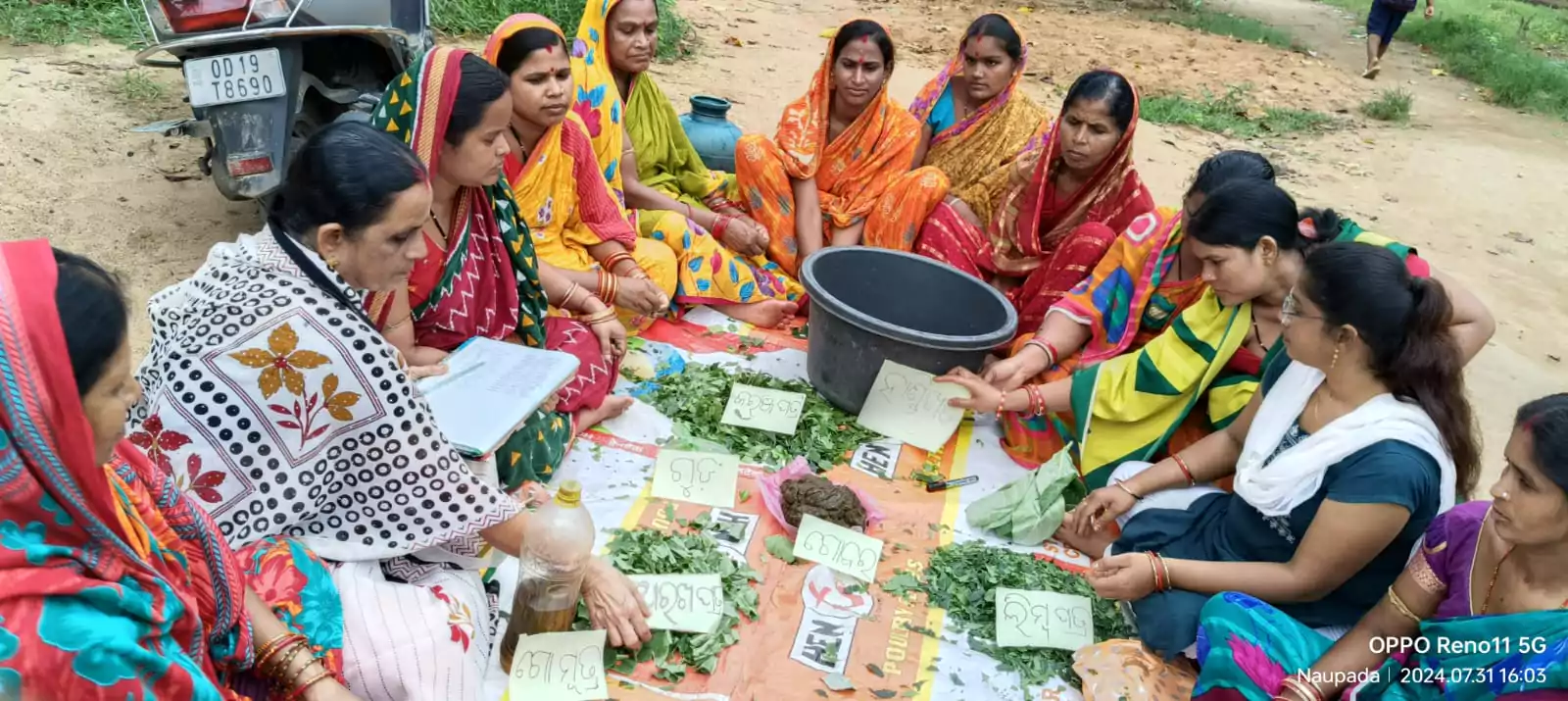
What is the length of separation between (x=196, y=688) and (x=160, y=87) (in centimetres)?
497

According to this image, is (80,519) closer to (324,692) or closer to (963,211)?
(324,692)

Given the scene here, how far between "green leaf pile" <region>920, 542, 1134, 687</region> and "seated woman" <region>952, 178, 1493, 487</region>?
1.85ft

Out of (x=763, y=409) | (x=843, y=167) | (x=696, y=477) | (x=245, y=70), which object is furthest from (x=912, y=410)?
(x=245, y=70)

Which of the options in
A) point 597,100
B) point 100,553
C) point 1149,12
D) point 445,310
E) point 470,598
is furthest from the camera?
point 1149,12

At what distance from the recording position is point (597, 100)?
13.1ft

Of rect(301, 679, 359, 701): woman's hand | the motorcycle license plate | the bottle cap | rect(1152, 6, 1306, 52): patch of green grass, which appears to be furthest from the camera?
rect(1152, 6, 1306, 52): patch of green grass

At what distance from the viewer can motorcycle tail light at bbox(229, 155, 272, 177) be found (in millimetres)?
3816

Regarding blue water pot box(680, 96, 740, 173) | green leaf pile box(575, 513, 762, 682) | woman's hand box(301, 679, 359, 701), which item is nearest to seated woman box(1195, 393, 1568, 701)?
green leaf pile box(575, 513, 762, 682)

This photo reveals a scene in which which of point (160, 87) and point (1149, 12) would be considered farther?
point (1149, 12)

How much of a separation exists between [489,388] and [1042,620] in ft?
4.94

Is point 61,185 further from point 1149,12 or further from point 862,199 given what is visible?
point 1149,12

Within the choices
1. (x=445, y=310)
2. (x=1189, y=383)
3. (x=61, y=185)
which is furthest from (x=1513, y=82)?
(x=61, y=185)

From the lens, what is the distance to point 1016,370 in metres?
3.42

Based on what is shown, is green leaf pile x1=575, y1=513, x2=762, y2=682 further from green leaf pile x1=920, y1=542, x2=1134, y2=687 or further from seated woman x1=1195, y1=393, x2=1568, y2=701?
seated woman x1=1195, y1=393, x2=1568, y2=701
